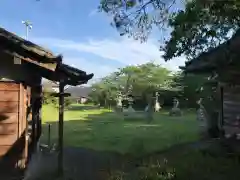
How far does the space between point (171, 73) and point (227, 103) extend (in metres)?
41.9

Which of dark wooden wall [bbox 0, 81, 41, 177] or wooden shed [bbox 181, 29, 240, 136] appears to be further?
wooden shed [bbox 181, 29, 240, 136]

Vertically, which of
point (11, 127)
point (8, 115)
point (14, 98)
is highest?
point (14, 98)

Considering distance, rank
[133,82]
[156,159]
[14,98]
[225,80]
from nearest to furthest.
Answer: [14,98] → [225,80] → [156,159] → [133,82]

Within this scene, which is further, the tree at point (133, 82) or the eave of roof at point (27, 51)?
the tree at point (133, 82)

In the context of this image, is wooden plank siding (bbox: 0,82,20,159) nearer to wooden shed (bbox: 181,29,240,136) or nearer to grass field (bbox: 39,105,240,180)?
grass field (bbox: 39,105,240,180)

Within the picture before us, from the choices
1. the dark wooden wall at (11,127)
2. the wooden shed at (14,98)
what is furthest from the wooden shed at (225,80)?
the dark wooden wall at (11,127)

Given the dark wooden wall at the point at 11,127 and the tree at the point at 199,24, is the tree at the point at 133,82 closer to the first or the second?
the tree at the point at 199,24

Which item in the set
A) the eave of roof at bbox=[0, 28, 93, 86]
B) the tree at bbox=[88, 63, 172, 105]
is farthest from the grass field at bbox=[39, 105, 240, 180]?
the tree at bbox=[88, 63, 172, 105]

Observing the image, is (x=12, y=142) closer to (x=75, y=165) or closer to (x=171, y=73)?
(x=75, y=165)

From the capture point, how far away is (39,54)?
8.09 meters

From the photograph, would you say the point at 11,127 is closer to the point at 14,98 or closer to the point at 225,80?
the point at 14,98

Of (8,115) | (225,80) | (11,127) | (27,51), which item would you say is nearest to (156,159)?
(225,80)

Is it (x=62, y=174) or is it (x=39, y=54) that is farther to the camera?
(x=62, y=174)

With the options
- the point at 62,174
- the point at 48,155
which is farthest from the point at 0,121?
the point at 48,155
